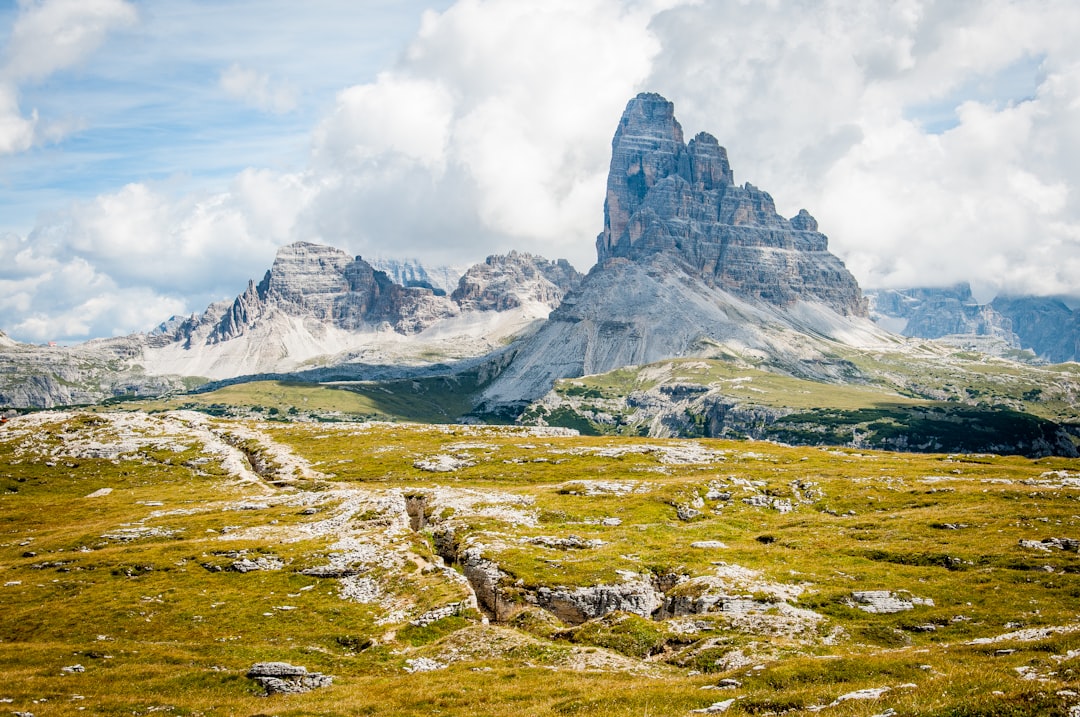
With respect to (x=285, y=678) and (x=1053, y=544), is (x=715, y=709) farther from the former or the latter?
(x=1053, y=544)

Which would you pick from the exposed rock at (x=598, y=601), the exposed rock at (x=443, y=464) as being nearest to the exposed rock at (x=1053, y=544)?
the exposed rock at (x=598, y=601)

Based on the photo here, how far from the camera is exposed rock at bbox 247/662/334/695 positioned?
156 feet

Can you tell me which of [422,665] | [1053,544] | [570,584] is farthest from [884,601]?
[422,665]

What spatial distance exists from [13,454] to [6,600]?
104m

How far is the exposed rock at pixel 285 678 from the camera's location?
47406 mm

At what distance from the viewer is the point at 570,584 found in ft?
218

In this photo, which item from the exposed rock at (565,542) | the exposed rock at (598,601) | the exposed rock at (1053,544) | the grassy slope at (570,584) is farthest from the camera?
the exposed rock at (565,542)

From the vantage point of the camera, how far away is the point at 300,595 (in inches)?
2702

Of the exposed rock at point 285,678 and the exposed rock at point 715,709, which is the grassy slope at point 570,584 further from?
the exposed rock at point 285,678

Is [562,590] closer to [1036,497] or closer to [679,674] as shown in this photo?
[679,674]

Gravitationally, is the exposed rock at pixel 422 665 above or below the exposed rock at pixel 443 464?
below

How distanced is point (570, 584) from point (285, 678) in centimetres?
2675

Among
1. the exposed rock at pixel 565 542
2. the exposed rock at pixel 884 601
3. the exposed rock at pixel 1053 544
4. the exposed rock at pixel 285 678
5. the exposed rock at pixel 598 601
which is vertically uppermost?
the exposed rock at pixel 1053 544

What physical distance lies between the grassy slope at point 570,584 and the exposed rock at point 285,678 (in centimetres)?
130
